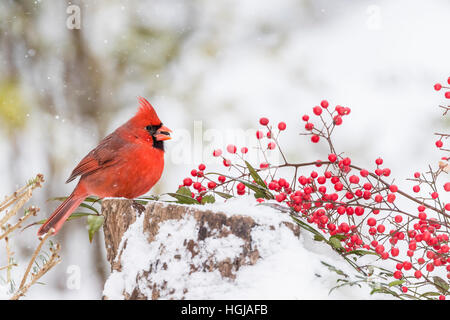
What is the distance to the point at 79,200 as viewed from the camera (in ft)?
5.54

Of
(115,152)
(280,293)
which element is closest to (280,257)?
(280,293)

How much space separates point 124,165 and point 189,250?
517 mm

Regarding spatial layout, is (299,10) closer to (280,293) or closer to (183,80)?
(183,80)

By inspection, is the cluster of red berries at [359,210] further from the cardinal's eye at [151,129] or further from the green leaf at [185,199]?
the cardinal's eye at [151,129]

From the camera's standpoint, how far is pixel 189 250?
1278mm

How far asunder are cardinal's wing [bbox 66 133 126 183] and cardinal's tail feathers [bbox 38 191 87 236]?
0.07 metres

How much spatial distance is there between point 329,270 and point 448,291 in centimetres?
48

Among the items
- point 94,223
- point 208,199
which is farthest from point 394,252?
point 94,223

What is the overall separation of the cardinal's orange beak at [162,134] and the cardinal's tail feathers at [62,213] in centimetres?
31

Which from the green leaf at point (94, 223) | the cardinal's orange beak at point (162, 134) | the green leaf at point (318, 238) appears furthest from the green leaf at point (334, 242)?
the cardinal's orange beak at point (162, 134)

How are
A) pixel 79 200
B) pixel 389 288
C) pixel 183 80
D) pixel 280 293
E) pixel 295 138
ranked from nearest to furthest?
pixel 280 293
pixel 389 288
pixel 79 200
pixel 295 138
pixel 183 80

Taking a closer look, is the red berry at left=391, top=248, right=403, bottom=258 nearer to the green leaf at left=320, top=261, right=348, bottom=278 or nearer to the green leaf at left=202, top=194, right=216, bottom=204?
the green leaf at left=320, top=261, right=348, bottom=278

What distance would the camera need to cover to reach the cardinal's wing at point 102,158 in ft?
5.63

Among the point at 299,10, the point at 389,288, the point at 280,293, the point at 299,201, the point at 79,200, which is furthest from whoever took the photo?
the point at 299,10
